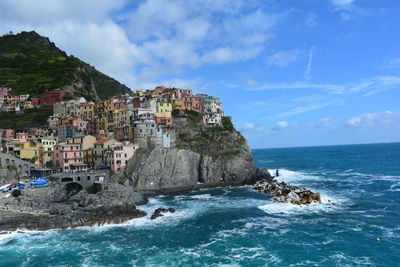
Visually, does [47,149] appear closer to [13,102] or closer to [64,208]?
[64,208]

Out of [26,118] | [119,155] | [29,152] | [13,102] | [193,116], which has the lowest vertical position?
[119,155]

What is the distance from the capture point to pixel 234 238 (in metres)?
42.2

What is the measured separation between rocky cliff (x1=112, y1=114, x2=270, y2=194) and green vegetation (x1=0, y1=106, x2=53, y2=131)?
164 feet

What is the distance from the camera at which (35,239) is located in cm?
4353

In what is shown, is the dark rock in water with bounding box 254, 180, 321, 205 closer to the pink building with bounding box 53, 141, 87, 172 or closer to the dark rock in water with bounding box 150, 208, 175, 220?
the dark rock in water with bounding box 150, 208, 175, 220

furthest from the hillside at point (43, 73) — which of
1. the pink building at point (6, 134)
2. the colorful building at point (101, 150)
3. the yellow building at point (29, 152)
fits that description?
the colorful building at point (101, 150)

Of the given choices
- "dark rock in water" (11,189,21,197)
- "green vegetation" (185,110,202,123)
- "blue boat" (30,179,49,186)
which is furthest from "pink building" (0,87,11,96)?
"dark rock in water" (11,189,21,197)

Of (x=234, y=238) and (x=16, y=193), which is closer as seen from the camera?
(x=234, y=238)

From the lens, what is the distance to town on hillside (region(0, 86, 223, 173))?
7862cm

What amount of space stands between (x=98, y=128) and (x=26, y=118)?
3077 cm

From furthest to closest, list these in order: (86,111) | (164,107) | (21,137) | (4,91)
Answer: (4,91) < (86,111) < (164,107) < (21,137)

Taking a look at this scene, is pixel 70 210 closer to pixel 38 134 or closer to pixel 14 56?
pixel 38 134

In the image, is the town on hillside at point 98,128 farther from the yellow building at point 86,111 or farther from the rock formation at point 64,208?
the rock formation at point 64,208

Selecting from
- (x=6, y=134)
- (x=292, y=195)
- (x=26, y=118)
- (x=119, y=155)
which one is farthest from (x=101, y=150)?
(x=292, y=195)
